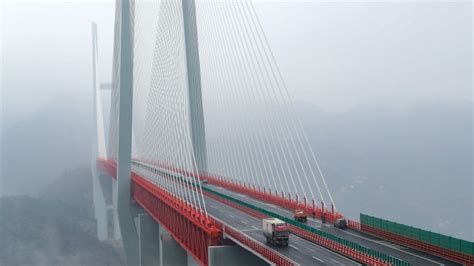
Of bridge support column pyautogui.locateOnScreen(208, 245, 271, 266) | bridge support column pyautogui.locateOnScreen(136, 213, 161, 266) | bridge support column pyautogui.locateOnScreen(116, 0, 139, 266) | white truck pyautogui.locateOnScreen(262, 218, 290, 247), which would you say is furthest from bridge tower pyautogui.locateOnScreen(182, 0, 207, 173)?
white truck pyautogui.locateOnScreen(262, 218, 290, 247)

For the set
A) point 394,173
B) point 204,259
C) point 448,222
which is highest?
point 204,259

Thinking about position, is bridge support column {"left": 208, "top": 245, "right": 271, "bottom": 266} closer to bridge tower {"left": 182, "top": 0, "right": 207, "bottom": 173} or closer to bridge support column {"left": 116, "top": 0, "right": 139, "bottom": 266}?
bridge support column {"left": 116, "top": 0, "right": 139, "bottom": 266}

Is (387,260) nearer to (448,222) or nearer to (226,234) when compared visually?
(226,234)

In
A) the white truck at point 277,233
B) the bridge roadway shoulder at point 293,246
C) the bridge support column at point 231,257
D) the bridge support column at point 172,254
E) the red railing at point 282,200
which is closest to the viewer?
the bridge roadway shoulder at point 293,246

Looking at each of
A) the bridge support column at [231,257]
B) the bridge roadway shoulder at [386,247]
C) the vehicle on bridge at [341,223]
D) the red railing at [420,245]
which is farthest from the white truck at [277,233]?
the vehicle on bridge at [341,223]

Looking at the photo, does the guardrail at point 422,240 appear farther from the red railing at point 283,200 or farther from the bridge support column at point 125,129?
the bridge support column at point 125,129

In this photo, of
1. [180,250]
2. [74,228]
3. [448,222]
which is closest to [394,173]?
[448,222]
